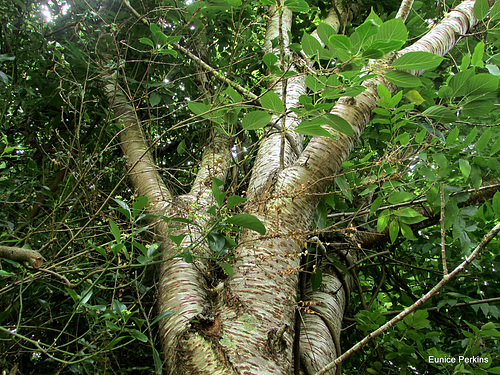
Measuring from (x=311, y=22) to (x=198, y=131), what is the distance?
161cm

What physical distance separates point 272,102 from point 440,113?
2.52 feet

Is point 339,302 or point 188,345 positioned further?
point 339,302

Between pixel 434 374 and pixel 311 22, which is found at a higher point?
pixel 311 22

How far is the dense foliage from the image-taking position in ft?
3.50

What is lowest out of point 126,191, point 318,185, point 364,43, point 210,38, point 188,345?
point 188,345

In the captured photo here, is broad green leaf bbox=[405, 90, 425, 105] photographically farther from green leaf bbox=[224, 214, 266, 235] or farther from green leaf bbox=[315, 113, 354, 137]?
green leaf bbox=[224, 214, 266, 235]

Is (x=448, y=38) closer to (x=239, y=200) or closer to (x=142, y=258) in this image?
(x=239, y=200)

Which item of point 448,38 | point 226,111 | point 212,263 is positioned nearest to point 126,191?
point 212,263

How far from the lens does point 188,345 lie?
1.11m

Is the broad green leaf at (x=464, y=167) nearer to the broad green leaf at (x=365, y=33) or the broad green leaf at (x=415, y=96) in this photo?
the broad green leaf at (x=415, y=96)

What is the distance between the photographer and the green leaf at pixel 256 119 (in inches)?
41.6

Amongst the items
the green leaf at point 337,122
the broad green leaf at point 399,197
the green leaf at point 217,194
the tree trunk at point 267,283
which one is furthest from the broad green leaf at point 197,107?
the broad green leaf at point 399,197

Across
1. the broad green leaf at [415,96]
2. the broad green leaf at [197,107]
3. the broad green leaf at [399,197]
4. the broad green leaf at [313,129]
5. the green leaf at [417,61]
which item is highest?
the broad green leaf at [415,96]

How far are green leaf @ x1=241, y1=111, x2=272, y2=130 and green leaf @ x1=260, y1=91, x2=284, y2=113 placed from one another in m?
0.03
